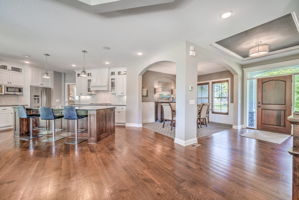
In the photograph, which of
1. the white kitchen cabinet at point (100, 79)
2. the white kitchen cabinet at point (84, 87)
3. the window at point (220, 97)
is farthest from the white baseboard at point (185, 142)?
the white kitchen cabinet at point (84, 87)

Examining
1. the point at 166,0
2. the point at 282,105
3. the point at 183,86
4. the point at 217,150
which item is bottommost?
the point at 217,150

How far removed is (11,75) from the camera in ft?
16.6

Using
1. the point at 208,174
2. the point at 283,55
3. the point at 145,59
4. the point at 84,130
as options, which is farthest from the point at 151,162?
the point at 283,55

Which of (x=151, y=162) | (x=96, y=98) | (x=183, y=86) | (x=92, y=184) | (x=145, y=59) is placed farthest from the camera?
(x=96, y=98)

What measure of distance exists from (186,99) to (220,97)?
4122mm

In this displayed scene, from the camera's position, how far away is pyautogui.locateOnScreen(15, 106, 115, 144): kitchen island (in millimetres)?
A: 3465

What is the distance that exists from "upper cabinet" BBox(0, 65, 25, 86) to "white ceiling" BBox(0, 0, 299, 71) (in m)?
1.53

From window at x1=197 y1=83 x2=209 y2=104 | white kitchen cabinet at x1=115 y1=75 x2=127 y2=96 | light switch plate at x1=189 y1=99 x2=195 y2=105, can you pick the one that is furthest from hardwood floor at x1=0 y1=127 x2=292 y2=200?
window at x1=197 y1=83 x2=209 y2=104

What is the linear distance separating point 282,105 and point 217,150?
11.2ft

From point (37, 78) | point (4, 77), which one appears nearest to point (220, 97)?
point (37, 78)

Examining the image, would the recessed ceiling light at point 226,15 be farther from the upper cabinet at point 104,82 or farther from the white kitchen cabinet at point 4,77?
the white kitchen cabinet at point 4,77

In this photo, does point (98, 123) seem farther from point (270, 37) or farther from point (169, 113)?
point (270, 37)

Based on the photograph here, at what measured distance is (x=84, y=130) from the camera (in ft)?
13.1

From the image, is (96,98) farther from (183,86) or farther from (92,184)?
(92,184)
